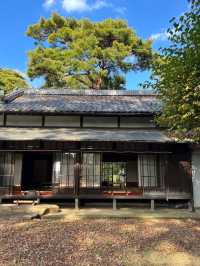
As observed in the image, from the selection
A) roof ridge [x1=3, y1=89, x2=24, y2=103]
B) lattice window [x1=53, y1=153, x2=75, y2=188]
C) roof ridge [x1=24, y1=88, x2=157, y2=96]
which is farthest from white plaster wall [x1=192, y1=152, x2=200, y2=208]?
roof ridge [x1=3, y1=89, x2=24, y2=103]

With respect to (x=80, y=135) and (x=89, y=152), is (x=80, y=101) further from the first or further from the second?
(x=89, y=152)

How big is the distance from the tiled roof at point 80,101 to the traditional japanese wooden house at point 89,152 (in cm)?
5

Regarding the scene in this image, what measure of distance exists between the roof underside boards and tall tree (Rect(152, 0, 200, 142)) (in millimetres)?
3453

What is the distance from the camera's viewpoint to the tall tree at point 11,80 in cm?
2882

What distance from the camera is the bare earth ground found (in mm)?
6270

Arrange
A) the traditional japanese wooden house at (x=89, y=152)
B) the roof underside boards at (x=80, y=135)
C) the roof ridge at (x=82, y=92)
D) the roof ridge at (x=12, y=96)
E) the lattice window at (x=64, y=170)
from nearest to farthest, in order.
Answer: the roof underside boards at (x=80, y=135), the traditional japanese wooden house at (x=89, y=152), the lattice window at (x=64, y=170), the roof ridge at (x=12, y=96), the roof ridge at (x=82, y=92)

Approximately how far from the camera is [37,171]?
51.6 ft

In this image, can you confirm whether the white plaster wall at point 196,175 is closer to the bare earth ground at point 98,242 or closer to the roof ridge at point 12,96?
the bare earth ground at point 98,242

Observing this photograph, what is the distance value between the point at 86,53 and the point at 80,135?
16569 millimetres

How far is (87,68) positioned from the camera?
2662cm

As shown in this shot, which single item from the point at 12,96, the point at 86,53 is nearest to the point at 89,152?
the point at 12,96

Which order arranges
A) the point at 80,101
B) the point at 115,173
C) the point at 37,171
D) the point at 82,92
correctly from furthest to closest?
the point at 82,92
the point at 80,101
the point at 37,171
the point at 115,173

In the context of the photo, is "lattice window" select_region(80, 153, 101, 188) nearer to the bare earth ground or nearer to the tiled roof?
the tiled roof

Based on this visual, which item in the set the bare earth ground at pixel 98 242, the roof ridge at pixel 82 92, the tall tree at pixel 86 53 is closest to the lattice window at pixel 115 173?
the roof ridge at pixel 82 92
